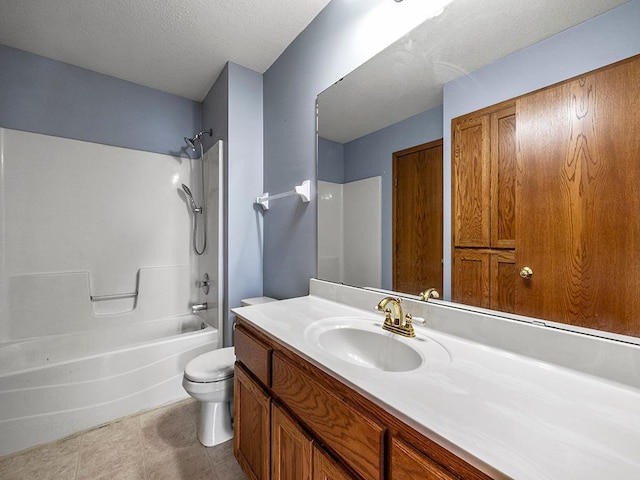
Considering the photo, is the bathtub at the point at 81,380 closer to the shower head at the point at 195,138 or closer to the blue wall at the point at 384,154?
the blue wall at the point at 384,154

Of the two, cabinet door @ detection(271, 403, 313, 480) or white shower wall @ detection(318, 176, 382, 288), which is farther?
white shower wall @ detection(318, 176, 382, 288)

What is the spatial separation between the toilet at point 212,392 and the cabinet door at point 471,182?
1.41 meters

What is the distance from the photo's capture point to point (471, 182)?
969mm

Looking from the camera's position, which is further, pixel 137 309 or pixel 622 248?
pixel 137 309

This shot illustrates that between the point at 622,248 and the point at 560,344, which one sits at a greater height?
the point at 622,248

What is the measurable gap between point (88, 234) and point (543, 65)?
293cm

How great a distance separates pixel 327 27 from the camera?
5.16 ft

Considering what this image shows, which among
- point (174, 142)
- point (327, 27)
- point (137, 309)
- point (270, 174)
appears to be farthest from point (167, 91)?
point (137, 309)

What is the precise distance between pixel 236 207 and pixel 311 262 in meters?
0.81

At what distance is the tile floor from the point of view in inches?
54.2

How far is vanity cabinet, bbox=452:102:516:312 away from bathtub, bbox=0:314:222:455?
1.88 metres

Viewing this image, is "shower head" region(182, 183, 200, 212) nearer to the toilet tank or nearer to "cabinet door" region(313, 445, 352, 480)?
the toilet tank

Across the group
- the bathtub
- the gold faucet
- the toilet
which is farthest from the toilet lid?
the gold faucet

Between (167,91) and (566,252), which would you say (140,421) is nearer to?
(566,252)
